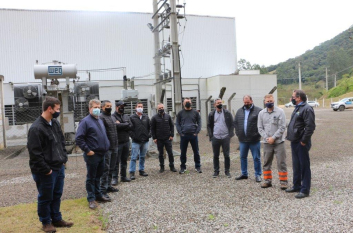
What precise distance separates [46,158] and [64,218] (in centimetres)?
120

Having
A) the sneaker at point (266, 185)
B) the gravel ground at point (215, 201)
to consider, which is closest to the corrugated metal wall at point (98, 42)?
the gravel ground at point (215, 201)

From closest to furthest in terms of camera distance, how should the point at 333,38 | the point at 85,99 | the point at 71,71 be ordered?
the point at 71,71 < the point at 85,99 < the point at 333,38

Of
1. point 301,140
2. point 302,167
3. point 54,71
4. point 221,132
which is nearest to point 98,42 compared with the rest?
point 54,71

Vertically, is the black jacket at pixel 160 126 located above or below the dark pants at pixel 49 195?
above

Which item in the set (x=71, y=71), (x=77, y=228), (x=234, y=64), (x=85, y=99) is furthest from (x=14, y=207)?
(x=234, y=64)

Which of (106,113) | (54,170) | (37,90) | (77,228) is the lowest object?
(77,228)

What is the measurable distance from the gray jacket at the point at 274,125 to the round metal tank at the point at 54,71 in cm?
856

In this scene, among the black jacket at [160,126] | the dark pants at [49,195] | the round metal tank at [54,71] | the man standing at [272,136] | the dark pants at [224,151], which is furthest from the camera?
the round metal tank at [54,71]

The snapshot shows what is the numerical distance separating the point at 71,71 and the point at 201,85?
34.8 feet

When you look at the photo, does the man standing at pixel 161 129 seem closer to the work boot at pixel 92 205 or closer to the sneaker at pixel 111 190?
the sneaker at pixel 111 190

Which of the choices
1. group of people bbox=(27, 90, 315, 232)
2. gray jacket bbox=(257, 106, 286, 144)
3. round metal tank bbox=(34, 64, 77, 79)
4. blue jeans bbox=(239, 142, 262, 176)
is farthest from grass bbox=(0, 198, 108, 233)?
round metal tank bbox=(34, 64, 77, 79)

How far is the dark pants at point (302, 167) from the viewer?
561 centimetres

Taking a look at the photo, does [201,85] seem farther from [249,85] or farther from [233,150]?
[233,150]

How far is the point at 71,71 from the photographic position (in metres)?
12.5
